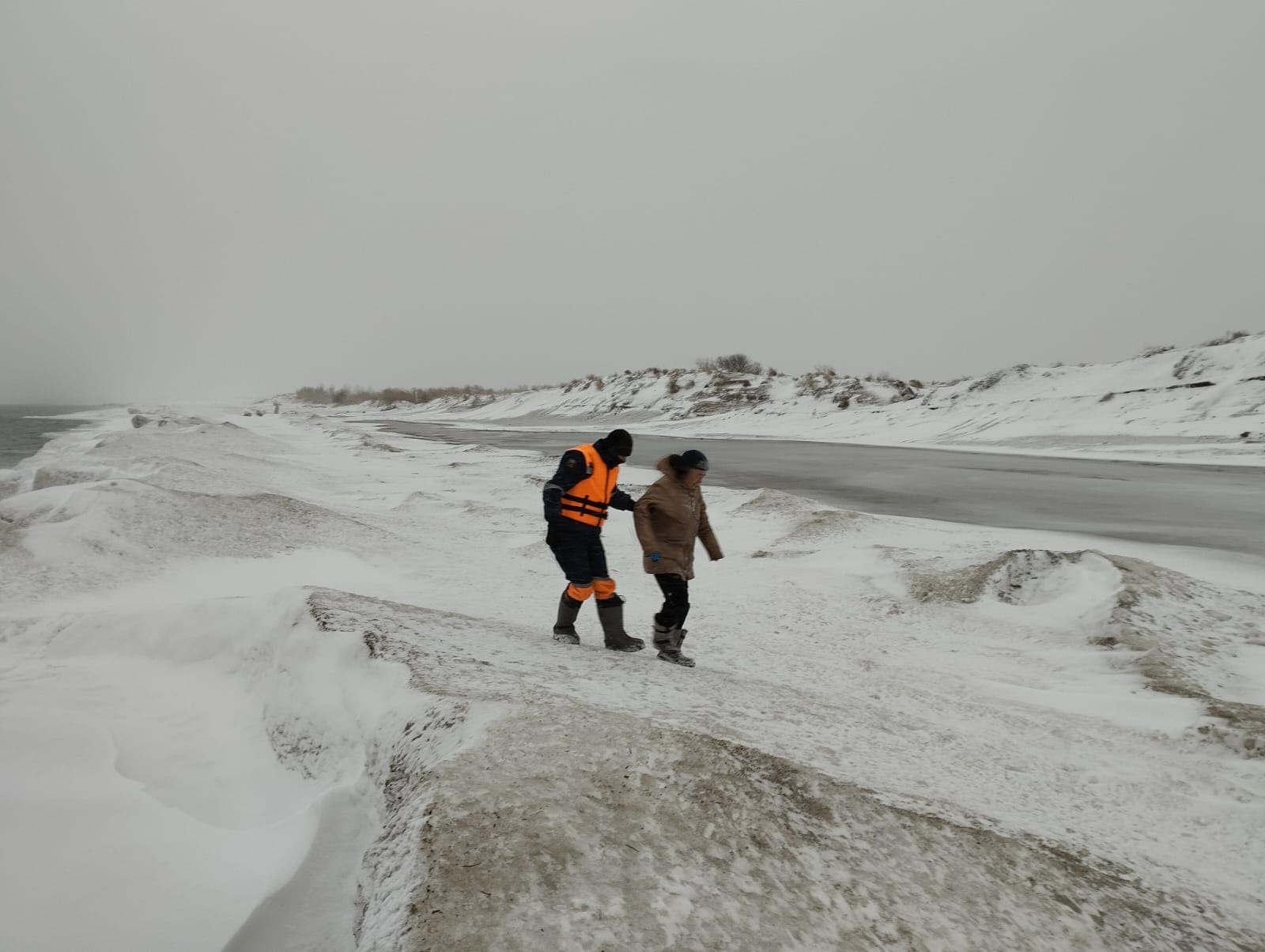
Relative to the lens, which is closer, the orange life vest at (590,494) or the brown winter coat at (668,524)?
the orange life vest at (590,494)

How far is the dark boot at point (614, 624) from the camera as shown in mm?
4977

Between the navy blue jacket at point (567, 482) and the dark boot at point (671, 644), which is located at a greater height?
the navy blue jacket at point (567, 482)

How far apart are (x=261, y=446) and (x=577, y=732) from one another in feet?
93.7

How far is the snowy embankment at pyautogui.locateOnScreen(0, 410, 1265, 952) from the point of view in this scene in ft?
6.70

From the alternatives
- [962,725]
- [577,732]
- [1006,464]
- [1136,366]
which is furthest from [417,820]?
[1136,366]

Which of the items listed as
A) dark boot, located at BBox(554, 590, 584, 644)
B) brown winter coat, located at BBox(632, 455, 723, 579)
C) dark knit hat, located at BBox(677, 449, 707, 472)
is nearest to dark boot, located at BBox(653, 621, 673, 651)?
brown winter coat, located at BBox(632, 455, 723, 579)

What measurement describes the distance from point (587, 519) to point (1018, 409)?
3479 centimetres

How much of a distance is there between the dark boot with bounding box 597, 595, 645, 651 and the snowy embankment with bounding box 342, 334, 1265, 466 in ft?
75.9

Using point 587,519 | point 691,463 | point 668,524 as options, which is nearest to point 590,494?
point 587,519

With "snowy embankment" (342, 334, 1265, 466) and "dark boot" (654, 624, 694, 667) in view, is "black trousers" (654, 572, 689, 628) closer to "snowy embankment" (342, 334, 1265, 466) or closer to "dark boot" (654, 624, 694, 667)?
"dark boot" (654, 624, 694, 667)

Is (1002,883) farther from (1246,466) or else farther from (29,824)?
(1246,466)

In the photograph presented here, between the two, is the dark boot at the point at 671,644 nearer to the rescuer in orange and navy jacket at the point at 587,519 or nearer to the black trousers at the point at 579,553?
the rescuer in orange and navy jacket at the point at 587,519

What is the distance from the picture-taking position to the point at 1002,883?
234cm

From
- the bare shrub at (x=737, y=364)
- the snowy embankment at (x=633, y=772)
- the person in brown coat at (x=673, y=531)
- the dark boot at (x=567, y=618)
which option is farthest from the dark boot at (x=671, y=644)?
the bare shrub at (x=737, y=364)
